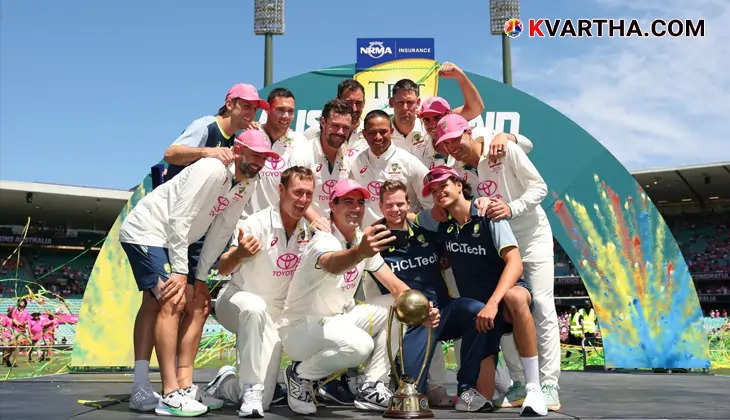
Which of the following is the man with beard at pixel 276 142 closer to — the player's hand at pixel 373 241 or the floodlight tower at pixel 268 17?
the player's hand at pixel 373 241

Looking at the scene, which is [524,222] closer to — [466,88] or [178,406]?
[466,88]

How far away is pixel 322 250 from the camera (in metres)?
4.04

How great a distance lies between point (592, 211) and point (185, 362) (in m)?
7.48

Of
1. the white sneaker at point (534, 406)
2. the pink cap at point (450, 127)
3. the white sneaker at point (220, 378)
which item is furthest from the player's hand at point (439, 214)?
the white sneaker at point (220, 378)

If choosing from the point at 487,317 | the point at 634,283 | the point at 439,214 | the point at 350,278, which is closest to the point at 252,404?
the point at 350,278

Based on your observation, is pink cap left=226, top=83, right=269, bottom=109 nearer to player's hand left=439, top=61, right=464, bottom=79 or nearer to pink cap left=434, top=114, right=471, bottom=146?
pink cap left=434, top=114, right=471, bottom=146

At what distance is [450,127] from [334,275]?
1.40 meters

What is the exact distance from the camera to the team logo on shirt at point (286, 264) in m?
4.43

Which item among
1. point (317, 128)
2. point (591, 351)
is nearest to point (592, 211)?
point (591, 351)

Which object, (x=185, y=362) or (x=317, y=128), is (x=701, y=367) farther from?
(x=185, y=362)

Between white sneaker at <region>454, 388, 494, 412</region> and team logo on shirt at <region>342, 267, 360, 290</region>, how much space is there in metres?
1.02

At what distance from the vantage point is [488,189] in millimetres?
4945

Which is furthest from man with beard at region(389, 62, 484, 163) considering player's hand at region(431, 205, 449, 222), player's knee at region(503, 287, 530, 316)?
player's knee at region(503, 287, 530, 316)

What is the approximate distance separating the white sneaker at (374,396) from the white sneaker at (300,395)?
1.14 feet
